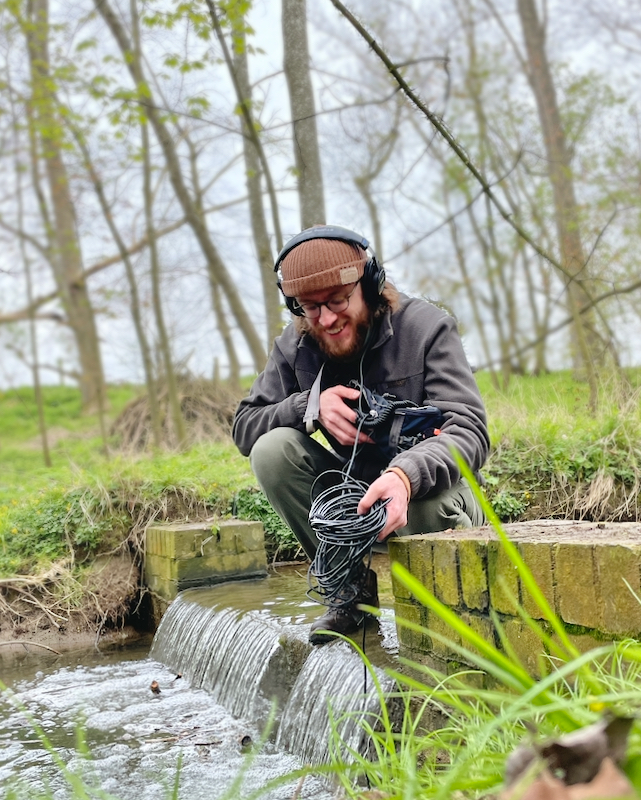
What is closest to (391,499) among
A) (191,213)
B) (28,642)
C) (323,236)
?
(323,236)

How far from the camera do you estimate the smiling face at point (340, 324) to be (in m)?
2.90

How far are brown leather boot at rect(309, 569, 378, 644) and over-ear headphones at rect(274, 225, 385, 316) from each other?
1.02 m

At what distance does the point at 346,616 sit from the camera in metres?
2.89

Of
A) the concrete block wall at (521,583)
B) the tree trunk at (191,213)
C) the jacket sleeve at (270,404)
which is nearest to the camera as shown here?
the concrete block wall at (521,583)

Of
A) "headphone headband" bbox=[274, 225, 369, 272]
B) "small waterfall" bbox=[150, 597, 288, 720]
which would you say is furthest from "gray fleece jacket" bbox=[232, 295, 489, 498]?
"small waterfall" bbox=[150, 597, 288, 720]

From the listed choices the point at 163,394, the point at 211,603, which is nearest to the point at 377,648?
the point at 211,603

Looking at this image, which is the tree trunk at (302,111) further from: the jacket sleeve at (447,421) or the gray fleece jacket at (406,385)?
the jacket sleeve at (447,421)

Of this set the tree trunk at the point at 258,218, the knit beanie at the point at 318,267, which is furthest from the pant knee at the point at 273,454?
the tree trunk at the point at 258,218

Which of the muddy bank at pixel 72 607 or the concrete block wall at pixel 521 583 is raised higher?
the concrete block wall at pixel 521 583

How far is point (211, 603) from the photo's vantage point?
421 centimetres

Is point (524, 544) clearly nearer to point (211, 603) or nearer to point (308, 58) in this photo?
point (211, 603)

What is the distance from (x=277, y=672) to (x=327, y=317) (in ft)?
4.60

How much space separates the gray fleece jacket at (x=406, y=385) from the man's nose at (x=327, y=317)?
8.4 inches

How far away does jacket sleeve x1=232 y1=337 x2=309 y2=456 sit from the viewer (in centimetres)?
316
